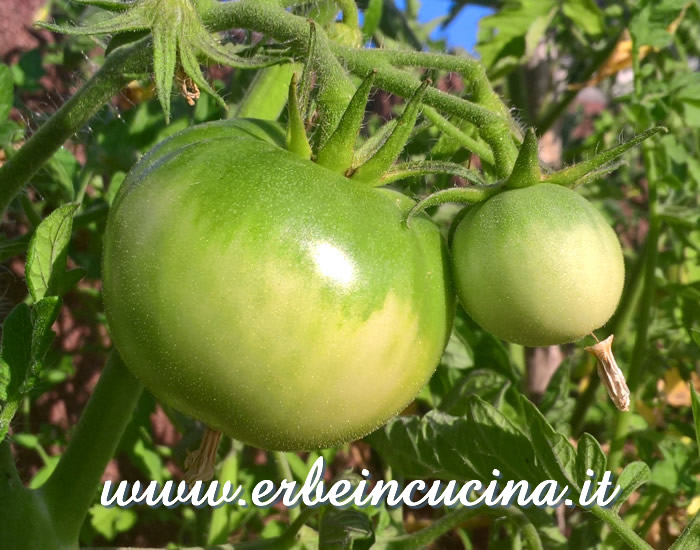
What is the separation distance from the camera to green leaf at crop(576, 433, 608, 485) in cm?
65

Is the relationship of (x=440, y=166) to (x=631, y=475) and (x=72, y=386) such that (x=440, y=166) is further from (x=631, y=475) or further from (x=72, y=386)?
(x=72, y=386)

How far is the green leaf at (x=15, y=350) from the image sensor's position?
586mm

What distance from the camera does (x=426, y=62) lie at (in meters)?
0.62

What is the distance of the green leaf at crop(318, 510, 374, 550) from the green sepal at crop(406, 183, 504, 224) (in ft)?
1.10

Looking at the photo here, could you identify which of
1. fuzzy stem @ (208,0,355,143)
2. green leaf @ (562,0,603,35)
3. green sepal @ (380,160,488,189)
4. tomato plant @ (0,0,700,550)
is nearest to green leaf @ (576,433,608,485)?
tomato plant @ (0,0,700,550)

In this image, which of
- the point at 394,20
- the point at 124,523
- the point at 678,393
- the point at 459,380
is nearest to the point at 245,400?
the point at 459,380

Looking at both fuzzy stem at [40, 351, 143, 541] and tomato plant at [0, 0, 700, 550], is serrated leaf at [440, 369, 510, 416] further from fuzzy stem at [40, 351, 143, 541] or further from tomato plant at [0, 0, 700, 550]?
fuzzy stem at [40, 351, 143, 541]

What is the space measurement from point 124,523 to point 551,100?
1245 mm

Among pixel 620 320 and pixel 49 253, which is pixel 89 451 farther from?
pixel 620 320

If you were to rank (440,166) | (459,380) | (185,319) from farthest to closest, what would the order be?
(459,380), (440,166), (185,319)

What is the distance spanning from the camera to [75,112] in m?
0.63

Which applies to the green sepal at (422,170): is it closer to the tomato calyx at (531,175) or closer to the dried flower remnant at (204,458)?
the tomato calyx at (531,175)

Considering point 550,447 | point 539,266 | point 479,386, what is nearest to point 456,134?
point 539,266

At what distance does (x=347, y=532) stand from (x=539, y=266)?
1.11 feet
